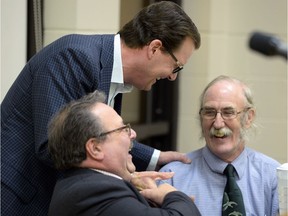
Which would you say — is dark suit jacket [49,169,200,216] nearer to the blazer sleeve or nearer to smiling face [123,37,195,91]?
smiling face [123,37,195,91]

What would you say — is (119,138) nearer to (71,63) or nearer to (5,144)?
(71,63)

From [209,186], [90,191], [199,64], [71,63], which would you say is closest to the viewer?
[90,191]

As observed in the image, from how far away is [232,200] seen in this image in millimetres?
2367

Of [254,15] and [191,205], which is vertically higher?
[254,15]

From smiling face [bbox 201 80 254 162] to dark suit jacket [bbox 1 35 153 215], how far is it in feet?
2.10

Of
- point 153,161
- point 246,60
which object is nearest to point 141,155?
point 153,161

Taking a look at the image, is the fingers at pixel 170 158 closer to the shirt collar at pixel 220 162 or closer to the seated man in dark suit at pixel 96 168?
the shirt collar at pixel 220 162

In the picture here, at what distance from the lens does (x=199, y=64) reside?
4.07 meters

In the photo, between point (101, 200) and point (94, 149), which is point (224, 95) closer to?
→ point (94, 149)

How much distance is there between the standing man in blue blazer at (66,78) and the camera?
196cm

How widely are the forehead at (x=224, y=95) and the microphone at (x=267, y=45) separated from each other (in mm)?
1241

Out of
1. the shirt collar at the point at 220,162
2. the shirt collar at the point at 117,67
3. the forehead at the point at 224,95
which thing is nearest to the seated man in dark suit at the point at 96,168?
the shirt collar at the point at 117,67

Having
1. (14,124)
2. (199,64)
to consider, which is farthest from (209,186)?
(199,64)

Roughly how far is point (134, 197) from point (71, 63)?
475mm
